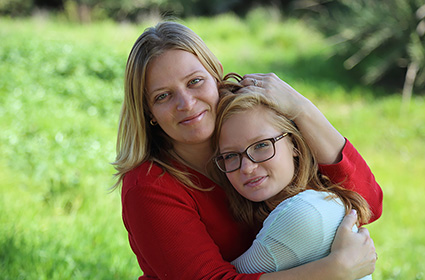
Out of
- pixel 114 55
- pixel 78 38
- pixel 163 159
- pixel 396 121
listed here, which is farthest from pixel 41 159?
pixel 78 38

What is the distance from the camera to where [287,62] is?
10.3 metres

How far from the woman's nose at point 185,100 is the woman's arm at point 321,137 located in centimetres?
26

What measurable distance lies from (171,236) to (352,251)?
644mm

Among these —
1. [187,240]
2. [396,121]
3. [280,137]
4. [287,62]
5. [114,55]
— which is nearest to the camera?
[187,240]

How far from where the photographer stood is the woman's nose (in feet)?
6.53

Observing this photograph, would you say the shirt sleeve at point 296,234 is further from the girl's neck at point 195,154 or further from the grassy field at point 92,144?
the grassy field at point 92,144

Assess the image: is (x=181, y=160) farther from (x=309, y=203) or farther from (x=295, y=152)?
(x=309, y=203)

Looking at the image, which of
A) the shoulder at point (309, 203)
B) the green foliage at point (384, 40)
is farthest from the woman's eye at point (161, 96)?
the green foliage at point (384, 40)

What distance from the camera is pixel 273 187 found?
195 cm

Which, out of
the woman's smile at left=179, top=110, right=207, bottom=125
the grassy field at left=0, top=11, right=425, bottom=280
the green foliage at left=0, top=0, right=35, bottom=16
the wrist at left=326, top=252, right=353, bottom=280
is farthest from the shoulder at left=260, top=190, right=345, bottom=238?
the green foliage at left=0, top=0, right=35, bottom=16

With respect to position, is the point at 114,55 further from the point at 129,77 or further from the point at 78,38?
the point at 129,77

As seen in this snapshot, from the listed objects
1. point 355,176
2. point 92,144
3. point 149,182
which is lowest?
point 92,144

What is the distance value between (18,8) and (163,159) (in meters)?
22.0

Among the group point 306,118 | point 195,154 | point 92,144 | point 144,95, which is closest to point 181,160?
point 195,154
